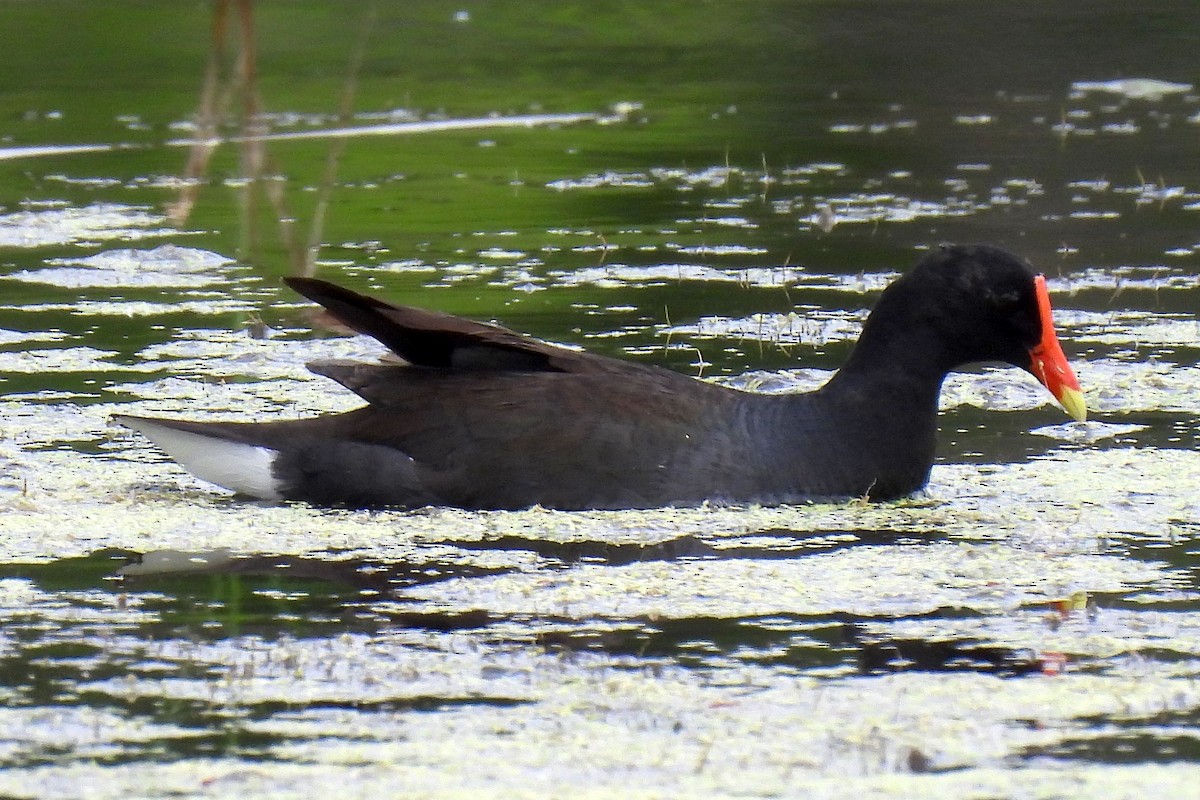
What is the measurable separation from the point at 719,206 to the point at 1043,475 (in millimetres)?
5177

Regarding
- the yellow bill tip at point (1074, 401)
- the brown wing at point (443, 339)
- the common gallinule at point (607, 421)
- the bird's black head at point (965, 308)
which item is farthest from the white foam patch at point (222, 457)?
the yellow bill tip at point (1074, 401)

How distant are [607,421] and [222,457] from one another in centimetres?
102

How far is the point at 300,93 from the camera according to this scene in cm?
1477

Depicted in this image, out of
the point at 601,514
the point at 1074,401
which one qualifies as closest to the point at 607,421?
the point at 601,514

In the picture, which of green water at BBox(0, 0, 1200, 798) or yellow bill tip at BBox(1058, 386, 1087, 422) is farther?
yellow bill tip at BBox(1058, 386, 1087, 422)

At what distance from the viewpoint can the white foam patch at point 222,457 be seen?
18.5ft

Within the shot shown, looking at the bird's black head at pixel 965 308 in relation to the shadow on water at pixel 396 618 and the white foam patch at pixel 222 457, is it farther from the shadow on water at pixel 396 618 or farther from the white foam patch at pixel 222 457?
the white foam patch at pixel 222 457

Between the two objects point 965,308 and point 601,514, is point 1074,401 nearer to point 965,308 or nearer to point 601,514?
point 965,308

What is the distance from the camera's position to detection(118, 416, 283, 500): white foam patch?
5.64 meters

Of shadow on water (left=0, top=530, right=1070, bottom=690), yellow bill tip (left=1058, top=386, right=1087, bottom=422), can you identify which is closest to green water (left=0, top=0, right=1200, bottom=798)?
shadow on water (left=0, top=530, right=1070, bottom=690)

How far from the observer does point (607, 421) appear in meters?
5.47

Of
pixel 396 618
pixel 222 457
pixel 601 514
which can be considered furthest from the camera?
pixel 222 457

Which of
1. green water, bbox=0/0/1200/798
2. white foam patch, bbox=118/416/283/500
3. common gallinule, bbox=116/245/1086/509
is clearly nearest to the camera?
green water, bbox=0/0/1200/798

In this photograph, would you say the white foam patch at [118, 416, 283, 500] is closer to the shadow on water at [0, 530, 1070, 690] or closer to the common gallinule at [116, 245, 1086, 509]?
the common gallinule at [116, 245, 1086, 509]
